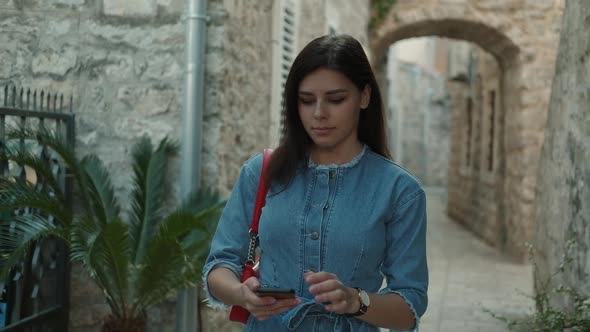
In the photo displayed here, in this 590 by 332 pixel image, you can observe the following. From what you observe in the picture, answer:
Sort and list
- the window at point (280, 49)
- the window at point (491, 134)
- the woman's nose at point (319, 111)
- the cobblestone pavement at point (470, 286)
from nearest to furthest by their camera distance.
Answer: the woman's nose at point (319, 111)
the window at point (280, 49)
the cobblestone pavement at point (470, 286)
the window at point (491, 134)

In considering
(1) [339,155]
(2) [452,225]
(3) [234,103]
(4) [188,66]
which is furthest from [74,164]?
(2) [452,225]

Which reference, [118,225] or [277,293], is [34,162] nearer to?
[118,225]

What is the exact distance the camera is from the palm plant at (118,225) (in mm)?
3525

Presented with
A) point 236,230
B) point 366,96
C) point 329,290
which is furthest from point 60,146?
point 329,290

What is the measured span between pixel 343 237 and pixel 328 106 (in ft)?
0.95

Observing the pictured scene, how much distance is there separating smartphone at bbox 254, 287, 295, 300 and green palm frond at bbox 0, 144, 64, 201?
2267 millimetres

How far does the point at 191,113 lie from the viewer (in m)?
4.11

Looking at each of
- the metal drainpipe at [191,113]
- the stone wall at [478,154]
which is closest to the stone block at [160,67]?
the metal drainpipe at [191,113]

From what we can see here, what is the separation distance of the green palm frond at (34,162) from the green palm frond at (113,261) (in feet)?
1.46

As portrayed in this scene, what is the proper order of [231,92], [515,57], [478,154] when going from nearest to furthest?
[231,92], [515,57], [478,154]

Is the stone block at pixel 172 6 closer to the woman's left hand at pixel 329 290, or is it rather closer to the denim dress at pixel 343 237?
the denim dress at pixel 343 237

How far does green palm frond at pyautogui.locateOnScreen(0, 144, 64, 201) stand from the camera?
346cm

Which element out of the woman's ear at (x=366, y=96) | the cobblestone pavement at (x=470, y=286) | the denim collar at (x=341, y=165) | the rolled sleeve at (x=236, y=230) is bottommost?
the cobblestone pavement at (x=470, y=286)

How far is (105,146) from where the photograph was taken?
13.9ft
